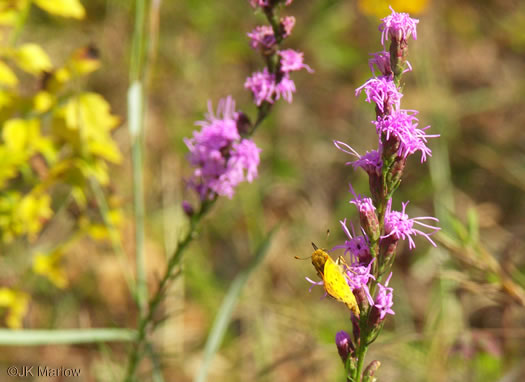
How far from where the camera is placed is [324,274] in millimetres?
914

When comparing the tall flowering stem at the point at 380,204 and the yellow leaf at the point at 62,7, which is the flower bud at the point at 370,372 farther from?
the yellow leaf at the point at 62,7

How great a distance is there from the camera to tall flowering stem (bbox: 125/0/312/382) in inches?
48.2

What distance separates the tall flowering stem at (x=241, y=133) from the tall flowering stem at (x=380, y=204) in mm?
269

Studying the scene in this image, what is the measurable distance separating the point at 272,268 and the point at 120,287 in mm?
778

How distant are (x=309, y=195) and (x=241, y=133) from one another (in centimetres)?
187

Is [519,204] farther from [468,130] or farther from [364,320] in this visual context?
[364,320]

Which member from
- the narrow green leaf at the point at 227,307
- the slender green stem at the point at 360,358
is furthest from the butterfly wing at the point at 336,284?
the narrow green leaf at the point at 227,307

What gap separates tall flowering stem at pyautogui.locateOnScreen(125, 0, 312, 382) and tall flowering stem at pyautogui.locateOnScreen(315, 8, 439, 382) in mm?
269

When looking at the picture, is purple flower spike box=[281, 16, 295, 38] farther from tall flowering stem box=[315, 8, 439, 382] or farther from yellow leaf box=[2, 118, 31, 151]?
yellow leaf box=[2, 118, 31, 151]

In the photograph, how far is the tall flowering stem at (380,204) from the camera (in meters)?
0.97

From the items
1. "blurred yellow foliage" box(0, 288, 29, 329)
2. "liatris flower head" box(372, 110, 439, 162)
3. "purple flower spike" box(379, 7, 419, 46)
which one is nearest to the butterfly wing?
"liatris flower head" box(372, 110, 439, 162)

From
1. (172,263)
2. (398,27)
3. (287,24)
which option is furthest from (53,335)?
(398,27)

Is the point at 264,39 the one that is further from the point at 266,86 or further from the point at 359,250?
the point at 359,250

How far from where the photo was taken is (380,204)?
100 cm
